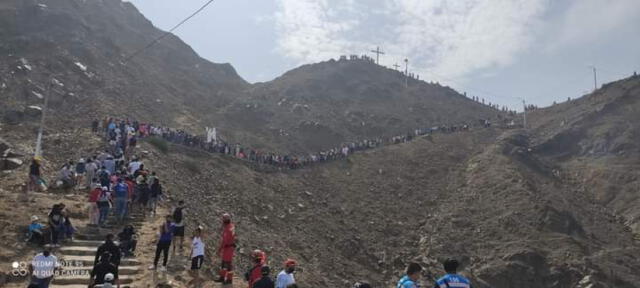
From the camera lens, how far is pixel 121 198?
16.1 m

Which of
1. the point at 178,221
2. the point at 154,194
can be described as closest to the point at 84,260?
the point at 178,221

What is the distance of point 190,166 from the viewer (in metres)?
28.4

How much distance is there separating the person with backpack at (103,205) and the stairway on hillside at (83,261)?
28 cm

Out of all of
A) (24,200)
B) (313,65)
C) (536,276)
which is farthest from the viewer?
(313,65)

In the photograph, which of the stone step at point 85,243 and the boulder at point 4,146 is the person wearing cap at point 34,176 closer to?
the stone step at point 85,243

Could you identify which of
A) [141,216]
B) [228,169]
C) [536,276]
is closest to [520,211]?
[536,276]

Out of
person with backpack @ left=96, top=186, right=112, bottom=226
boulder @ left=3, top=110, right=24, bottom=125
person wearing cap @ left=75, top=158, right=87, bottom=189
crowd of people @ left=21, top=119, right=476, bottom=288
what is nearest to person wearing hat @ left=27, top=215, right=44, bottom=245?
crowd of people @ left=21, top=119, right=476, bottom=288

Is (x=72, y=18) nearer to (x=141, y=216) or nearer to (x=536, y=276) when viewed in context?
(x=141, y=216)

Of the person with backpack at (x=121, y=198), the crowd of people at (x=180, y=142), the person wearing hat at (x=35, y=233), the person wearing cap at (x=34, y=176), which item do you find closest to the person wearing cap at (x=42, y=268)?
the person wearing hat at (x=35, y=233)

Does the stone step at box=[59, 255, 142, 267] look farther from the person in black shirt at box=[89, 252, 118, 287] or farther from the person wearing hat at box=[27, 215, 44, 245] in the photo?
the person in black shirt at box=[89, 252, 118, 287]

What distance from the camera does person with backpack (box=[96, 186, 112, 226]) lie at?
15.4 m

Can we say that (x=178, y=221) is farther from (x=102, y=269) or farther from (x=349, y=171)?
(x=349, y=171)

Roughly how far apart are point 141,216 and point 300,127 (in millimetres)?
35655

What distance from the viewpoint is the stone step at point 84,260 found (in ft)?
42.9
